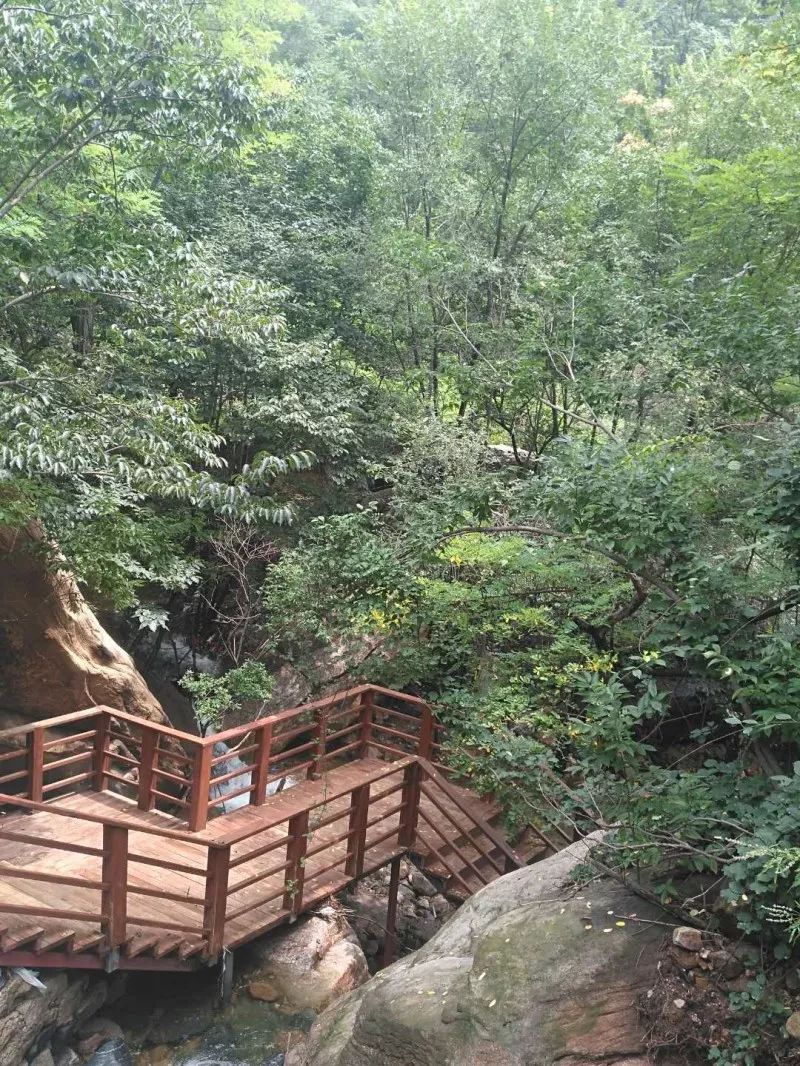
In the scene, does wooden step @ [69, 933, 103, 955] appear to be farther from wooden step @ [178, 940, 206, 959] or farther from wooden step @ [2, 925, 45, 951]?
wooden step @ [178, 940, 206, 959]

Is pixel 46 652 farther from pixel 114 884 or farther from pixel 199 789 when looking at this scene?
pixel 114 884

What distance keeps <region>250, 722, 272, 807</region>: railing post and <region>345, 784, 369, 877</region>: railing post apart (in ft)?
3.47

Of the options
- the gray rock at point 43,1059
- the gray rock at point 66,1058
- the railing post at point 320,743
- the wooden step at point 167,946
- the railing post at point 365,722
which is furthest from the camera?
the railing post at point 365,722

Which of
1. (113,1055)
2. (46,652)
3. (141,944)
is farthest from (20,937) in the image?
(46,652)

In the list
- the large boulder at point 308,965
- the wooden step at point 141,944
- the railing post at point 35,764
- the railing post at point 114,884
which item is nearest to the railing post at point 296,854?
the large boulder at point 308,965

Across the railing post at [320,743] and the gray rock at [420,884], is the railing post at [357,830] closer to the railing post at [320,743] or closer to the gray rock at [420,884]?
the railing post at [320,743]

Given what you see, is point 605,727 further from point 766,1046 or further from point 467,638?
point 467,638

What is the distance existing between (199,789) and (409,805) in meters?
1.94

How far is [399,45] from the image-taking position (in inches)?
538

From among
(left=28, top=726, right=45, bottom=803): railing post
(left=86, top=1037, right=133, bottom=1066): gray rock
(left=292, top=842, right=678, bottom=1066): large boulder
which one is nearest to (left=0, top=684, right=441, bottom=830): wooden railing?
(left=28, top=726, right=45, bottom=803): railing post

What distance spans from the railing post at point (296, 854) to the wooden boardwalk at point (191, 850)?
0.01 metres

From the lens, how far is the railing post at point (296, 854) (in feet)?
20.0

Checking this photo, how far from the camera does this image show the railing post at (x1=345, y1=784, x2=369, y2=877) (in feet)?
22.0

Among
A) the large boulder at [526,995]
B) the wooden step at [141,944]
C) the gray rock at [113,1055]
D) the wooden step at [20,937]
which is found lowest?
the gray rock at [113,1055]
